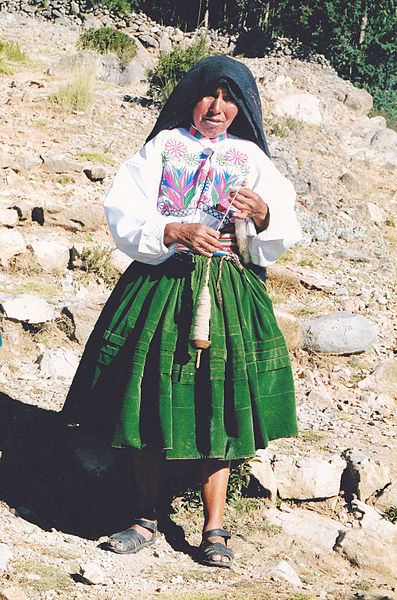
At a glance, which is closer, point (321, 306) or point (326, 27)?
point (321, 306)

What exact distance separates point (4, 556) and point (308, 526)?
4.65 feet

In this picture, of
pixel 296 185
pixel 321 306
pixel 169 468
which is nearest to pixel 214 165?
pixel 169 468

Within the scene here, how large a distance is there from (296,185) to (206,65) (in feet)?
20.7

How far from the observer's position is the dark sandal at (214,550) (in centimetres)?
260

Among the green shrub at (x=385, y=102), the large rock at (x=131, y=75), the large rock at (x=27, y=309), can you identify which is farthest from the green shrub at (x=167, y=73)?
the green shrub at (x=385, y=102)

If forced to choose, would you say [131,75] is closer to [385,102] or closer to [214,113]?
[385,102]

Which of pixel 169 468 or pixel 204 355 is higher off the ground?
pixel 204 355

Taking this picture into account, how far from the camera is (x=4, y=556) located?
2350mm

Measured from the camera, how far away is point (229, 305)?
2.68m

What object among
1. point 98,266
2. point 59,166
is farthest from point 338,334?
point 59,166

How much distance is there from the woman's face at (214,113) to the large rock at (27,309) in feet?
7.16

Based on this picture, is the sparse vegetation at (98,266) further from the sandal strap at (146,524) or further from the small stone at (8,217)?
the sandal strap at (146,524)

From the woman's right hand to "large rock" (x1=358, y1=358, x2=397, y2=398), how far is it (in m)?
2.74

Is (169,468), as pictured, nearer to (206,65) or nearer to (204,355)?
(204,355)
